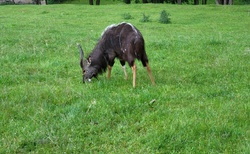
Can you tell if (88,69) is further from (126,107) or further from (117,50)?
(126,107)

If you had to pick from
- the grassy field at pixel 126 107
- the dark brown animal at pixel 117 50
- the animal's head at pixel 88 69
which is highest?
the dark brown animal at pixel 117 50

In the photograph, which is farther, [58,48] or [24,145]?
[58,48]

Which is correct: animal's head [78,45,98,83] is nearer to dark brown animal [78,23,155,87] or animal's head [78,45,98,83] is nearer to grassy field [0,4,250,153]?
dark brown animal [78,23,155,87]

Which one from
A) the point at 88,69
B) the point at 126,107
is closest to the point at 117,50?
the point at 88,69

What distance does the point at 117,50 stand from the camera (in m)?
7.00

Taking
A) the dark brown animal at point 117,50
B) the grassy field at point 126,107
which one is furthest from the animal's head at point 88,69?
the grassy field at point 126,107

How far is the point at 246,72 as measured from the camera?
7.70 metres

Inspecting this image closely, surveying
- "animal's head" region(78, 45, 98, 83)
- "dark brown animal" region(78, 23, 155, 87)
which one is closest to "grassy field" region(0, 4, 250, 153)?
"animal's head" region(78, 45, 98, 83)

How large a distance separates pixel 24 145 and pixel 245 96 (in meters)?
4.60

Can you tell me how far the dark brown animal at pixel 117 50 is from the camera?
6512mm

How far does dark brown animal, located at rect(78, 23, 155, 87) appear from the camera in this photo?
651cm

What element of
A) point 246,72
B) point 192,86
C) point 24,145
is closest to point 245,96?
point 192,86

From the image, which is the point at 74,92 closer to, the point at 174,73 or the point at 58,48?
the point at 174,73

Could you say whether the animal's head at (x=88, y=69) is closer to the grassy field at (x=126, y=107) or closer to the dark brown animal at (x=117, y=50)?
the dark brown animal at (x=117, y=50)
